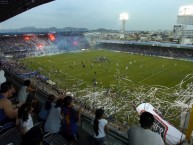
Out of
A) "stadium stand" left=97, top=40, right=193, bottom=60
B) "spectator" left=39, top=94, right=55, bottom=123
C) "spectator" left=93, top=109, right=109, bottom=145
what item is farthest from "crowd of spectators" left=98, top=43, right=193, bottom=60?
"spectator" left=93, top=109, right=109, bottom=145

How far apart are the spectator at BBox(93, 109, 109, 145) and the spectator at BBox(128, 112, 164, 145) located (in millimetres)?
1149

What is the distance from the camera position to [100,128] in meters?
4.45

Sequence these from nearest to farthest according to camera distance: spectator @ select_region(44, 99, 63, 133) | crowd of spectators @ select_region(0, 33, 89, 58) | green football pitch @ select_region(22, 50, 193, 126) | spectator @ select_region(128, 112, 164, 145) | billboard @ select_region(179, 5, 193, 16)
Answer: spectator @ select_region(128, 112, 164, 145)
spectator @ select_region(44, 99, 63, 133)
green football pitch @ select_region(22, 50, 193, 126)
crowd of spectators @ select_region(0, 33, 89, 58)
billboard @ select_region(179, 5, 193, 16)

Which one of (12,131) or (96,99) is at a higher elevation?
(12,131)

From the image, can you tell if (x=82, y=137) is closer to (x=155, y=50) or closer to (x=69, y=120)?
(x=69, y=120)

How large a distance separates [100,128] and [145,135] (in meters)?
1.51

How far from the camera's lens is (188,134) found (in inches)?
196

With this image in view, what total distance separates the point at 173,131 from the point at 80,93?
57.1 ft

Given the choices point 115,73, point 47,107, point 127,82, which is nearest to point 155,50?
point 115,73

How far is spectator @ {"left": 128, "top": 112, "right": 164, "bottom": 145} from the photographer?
3.01 metres

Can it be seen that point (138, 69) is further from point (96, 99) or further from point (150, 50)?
point (150, 50)

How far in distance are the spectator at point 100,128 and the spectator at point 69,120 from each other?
39cm

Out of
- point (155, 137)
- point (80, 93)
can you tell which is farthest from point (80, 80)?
point (155, 137)

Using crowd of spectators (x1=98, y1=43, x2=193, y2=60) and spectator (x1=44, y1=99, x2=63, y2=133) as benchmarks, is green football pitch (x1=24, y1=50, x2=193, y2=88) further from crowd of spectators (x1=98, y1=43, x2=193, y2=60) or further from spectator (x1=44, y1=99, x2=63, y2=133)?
spectator (x1=44, y1=99, x2=63, y2=133)
